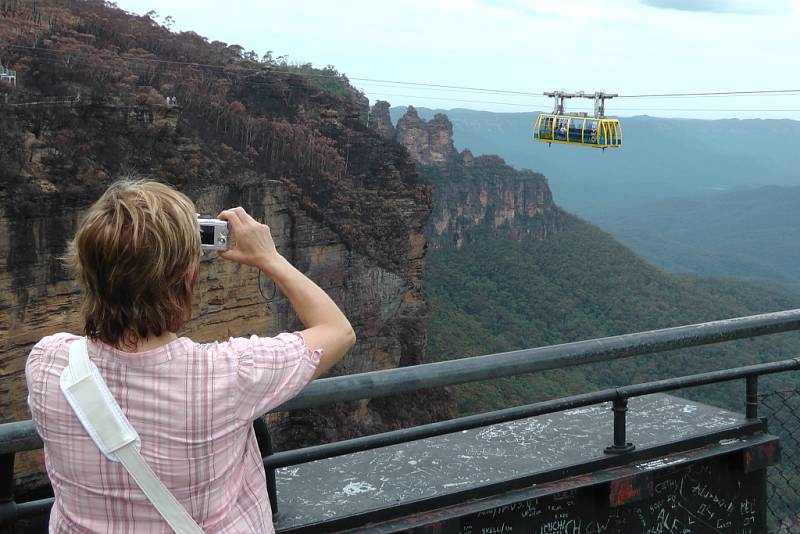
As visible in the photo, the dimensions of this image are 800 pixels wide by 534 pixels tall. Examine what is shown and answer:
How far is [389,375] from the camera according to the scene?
2309mm

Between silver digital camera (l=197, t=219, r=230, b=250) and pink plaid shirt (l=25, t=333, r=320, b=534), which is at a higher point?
silver digital camera (l=197, t=219, r=230, b=250)

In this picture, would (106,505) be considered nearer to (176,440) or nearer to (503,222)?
(176,440)

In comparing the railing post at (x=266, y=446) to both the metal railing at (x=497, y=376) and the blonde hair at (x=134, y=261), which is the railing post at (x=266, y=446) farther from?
the blonde hair at (x=134, y=261)

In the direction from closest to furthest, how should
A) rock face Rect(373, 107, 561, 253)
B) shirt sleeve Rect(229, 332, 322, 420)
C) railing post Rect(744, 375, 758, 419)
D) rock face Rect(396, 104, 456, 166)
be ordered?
shirt sleeve Rect(229, 332, 322, 420), railing post Rect(744, 375, 758, 419), rock face Rect(396, 104, 456, 166), rock face Rect(373, 107, 561, 253)

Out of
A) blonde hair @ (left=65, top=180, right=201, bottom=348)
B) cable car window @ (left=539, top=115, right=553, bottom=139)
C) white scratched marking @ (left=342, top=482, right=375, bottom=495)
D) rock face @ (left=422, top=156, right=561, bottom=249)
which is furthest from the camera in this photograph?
rock face @ (left=422, top=156, right=561, bottom=249)

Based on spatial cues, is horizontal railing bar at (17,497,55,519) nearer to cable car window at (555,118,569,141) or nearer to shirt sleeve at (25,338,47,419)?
shirt sleeve at (25,338,47,419)

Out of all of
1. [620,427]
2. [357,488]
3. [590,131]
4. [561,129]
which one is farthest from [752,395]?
[561,129]

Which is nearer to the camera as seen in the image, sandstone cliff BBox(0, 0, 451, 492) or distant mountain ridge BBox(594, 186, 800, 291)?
sandstone cliff BBox(0, 0, 451, 492)

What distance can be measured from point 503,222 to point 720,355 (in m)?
34.7

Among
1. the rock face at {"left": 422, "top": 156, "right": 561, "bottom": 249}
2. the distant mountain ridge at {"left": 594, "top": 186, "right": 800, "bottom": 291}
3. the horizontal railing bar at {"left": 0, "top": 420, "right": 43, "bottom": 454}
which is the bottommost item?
the distant mountain ridge at {"left": 594, "top": 186, "right": 800, "bottom": 291}

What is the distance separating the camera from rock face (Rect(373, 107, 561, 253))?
223ft

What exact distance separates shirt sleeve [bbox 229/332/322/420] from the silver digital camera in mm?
210

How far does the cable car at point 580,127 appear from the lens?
18.9m

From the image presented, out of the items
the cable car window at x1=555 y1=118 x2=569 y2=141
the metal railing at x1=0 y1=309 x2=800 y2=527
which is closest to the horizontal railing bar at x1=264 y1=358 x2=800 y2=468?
the metal railing at x1=0 y1=309 x2=800 y2=527
